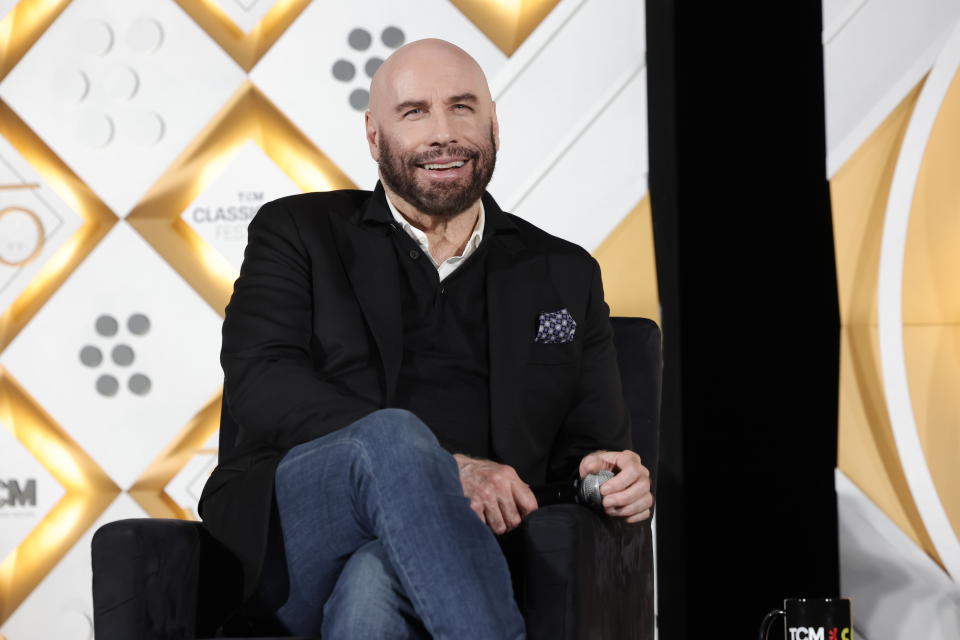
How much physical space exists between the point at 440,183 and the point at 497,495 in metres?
0.67

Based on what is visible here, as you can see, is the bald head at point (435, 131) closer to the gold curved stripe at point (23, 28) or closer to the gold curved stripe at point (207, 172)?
the gold curved stripe at point (207, 172)

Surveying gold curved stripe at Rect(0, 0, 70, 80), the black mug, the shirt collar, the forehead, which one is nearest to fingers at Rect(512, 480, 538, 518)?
the black mug

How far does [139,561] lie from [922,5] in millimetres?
2174

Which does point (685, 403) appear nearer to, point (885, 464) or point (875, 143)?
point (885, 464)

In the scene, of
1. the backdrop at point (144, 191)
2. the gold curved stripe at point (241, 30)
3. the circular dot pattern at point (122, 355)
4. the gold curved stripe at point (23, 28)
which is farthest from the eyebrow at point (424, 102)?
the gold curved stripe at point (23, 28)

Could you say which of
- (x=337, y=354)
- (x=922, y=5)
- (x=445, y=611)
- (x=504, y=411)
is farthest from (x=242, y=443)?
(x=922, y=5)

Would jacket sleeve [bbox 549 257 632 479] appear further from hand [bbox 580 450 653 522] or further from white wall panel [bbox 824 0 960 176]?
white wall panel [bbox 824 0 960 176]

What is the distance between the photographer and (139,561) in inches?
54.0

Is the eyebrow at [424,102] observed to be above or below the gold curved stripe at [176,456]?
above

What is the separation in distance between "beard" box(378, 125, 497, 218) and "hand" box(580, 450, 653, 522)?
53cm

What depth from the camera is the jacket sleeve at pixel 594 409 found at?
1767 mm

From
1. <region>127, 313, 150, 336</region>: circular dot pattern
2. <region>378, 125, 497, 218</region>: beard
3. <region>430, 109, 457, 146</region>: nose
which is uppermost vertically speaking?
<region>430, 109, 457, 146</region>: nose

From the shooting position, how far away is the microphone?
1547mm

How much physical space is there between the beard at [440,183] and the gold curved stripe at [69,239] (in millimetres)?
1071
